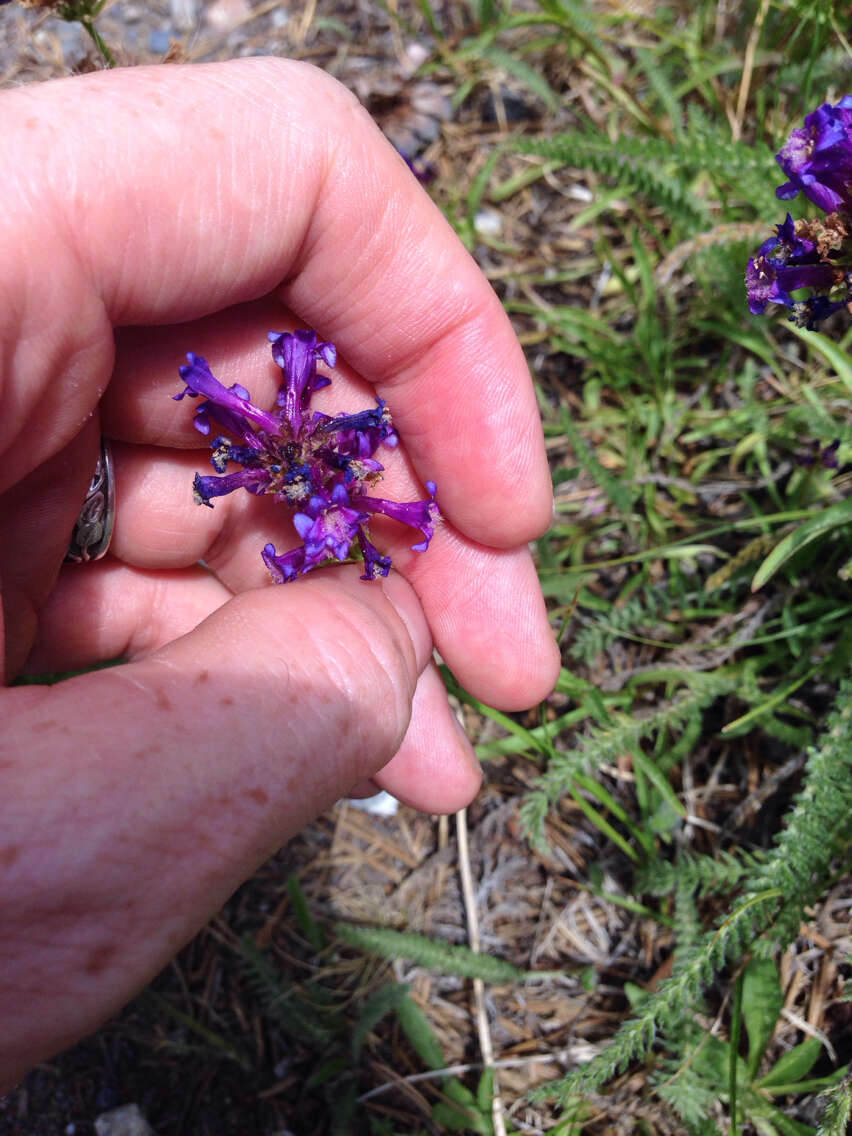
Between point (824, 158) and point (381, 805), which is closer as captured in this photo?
point (824, 158)

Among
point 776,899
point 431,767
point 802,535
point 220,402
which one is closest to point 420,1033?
point 431,767

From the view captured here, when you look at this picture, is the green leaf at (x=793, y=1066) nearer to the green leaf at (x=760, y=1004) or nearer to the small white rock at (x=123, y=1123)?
the green leaf at (x=760, y=1004)

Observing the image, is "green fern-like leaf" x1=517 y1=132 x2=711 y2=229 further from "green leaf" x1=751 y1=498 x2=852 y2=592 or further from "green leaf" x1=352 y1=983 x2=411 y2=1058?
"green leaf" x1=352 y1=983 x2=411 y2=1058

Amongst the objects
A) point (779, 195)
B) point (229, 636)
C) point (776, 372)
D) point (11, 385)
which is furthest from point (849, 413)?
point (11, 385)

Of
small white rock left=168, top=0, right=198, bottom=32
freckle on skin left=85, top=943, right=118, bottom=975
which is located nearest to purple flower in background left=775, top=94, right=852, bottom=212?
freckle on skin left=85, top=943, right=118, bottom=975

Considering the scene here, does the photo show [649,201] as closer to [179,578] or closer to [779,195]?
[779,195]

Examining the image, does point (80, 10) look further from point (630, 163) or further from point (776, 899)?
point (776, 899)

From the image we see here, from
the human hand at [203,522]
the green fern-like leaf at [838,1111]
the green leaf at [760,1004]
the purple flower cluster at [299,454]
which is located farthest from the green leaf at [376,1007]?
the purple flower cluster at [299,454]
